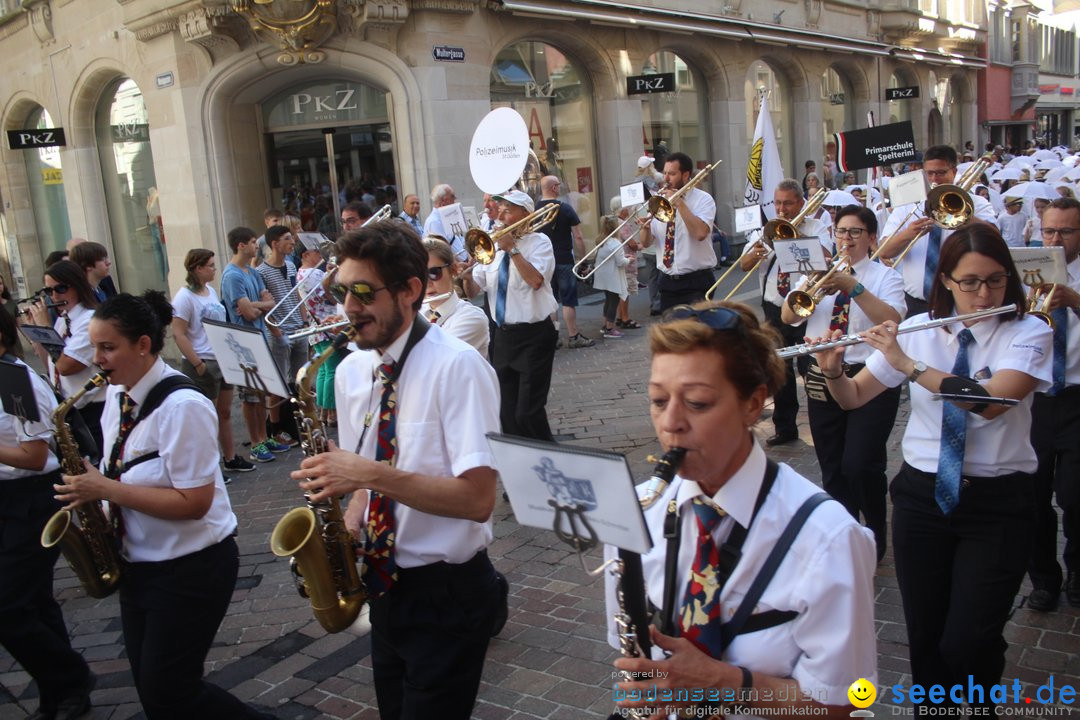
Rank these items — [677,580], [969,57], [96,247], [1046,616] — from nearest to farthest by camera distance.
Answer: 1. [677,580]
2. [1046,616]
3. [96,247]
4. [969,57]

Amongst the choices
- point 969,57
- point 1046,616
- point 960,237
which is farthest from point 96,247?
point 969,57

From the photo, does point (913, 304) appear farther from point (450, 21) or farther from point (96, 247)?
Answer: point (450, 21)

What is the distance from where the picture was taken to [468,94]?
13.8 m

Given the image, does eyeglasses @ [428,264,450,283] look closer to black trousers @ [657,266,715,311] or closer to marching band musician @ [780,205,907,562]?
marching band musician @ [780,205,907,562]

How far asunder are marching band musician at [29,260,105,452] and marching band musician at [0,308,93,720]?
4.83ft

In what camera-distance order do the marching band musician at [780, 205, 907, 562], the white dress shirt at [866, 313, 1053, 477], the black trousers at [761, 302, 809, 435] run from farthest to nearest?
the black trousers at [761, 302, 809, 435], the marching band musician at [780, 205, 907, 562], the white dress shirt at [866, 313, 1053, 477]

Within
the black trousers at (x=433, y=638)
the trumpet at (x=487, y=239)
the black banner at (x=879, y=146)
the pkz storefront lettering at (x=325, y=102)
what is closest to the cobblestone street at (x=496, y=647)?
the black trousers at (x=433, y=638)

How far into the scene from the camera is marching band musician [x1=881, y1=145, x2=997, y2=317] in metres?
6.47

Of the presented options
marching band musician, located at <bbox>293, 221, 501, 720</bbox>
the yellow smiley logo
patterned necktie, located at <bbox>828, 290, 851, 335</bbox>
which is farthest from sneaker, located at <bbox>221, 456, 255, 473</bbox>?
the yellow smiley logo

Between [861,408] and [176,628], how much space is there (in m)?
3.57

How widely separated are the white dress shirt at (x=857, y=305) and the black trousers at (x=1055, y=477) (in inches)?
37.4

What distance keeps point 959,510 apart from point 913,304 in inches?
170

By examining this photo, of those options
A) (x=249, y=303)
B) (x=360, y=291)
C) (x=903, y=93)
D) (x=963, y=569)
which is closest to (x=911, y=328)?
(x=963, y=569)

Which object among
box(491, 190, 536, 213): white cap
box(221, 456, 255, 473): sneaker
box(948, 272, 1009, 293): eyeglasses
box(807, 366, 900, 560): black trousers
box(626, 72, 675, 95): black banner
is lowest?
box(221, 456, 255, 473): sneaker
